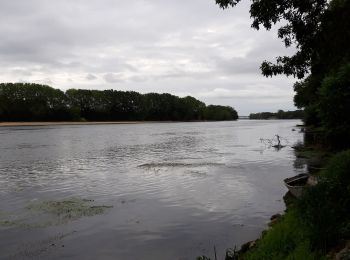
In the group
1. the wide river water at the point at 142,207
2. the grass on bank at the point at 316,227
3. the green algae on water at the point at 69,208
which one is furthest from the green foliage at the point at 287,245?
the green algae on water at the point at 69,208

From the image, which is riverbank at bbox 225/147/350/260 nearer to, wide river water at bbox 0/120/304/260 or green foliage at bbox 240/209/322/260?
green foliage at bbox 240/209/322/260

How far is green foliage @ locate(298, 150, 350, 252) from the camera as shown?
29.4 feet

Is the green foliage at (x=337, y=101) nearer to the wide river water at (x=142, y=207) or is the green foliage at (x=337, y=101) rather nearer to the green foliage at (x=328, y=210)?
the wide river water at (x=142, y=207)

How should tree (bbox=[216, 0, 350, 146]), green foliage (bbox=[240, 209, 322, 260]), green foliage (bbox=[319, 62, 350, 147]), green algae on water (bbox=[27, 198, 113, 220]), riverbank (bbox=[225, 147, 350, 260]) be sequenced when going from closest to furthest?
riverbank (bbox=[225, 147, 350, 260])
green foliage (bbox=[240, 209, 322, 260])
tree (bbox=[216, 0, 350, 146])
green algae on water (bbox=[27, 198, 113, 220])
green foliage (bbox=[319, 62, 350, 147])

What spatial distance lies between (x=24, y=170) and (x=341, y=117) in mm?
26181

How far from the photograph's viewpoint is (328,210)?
31.3ft

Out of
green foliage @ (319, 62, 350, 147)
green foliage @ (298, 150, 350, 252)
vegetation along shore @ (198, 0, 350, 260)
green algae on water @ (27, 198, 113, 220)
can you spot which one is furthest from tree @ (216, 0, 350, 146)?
green foliage @ (319, 62, 350, 147)

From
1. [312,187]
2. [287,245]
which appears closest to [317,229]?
[287,245]

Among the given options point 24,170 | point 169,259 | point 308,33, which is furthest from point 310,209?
point 24,170

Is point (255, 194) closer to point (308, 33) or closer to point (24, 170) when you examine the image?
point (308, 33)

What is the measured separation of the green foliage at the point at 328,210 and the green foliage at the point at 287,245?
276 mm

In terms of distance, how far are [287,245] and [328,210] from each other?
4.57ft

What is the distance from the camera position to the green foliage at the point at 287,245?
8.97 meters

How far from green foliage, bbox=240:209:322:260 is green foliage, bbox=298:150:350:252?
0.90ft
